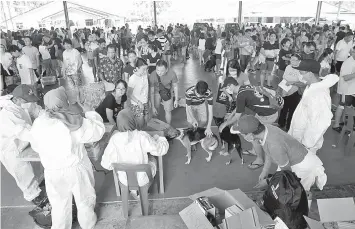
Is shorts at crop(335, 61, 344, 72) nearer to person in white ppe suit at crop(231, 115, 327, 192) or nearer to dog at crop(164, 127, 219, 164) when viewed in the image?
dog at crop(164, 127, 219, 164)

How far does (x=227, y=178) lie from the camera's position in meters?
3.85

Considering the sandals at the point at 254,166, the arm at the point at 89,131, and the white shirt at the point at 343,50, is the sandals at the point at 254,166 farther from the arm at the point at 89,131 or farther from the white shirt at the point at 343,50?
the white shirt at the point at 343,50

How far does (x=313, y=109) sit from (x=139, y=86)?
2.47 meters

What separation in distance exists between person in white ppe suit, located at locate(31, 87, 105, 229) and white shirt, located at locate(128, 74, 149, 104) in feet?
5.17

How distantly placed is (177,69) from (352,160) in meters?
7.10

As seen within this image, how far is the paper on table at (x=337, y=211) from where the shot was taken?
2.58m

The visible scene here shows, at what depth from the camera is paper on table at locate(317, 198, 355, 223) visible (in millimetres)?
2580

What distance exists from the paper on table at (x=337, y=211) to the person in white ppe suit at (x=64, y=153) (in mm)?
2247

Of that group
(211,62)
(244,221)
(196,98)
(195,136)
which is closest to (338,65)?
(211,62)

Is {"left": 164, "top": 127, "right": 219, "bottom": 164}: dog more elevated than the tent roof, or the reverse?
the tent roof

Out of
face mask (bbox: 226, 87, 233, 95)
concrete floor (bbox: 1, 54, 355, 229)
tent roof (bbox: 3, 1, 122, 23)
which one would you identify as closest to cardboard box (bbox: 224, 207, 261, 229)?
concrete floor (bbox: 1, 54, 355, 229)

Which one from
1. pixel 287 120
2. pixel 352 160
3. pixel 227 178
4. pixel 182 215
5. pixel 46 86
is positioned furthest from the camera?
pixel 46 86

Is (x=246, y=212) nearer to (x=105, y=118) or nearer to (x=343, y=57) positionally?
(x=105, y=118)

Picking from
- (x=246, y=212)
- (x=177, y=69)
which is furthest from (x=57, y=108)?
(x=177, y=69)
